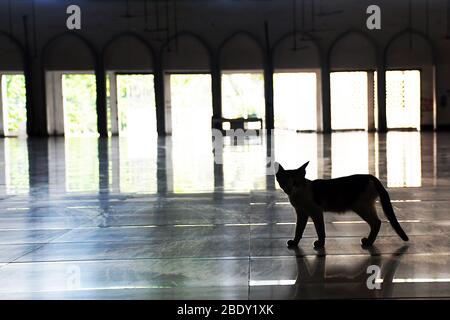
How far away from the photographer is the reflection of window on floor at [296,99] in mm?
27672

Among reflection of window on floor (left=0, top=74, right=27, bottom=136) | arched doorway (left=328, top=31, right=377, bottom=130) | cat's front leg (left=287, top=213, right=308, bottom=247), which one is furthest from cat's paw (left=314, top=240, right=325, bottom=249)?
reflection of window on floor (left=0, top=74, right=27, bottom=136)

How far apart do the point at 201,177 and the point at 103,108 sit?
60.4 ft

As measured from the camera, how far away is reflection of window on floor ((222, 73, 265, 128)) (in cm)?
2725

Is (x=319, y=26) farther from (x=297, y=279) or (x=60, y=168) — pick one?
(x=297, y=279)

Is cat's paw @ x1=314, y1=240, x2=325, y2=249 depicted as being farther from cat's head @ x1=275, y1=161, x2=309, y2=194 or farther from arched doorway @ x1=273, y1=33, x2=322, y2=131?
arched doorway @ x1=273, y1=33, x2=322, y2=131

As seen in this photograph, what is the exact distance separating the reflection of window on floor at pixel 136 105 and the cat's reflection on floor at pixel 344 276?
920 inches

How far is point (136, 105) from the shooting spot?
28.0m

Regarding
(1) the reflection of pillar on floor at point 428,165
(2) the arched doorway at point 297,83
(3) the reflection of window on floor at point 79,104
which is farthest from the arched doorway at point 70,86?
(1) the reflection of pillar on floor at point 428,165

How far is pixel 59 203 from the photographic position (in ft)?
21.7

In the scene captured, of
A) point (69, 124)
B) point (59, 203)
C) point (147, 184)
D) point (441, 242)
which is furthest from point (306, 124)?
point (441, 242)

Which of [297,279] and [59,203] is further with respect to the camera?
[59,203]

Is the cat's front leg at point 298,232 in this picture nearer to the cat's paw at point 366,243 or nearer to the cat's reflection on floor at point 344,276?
the cat's reflection on floor at point 344,276

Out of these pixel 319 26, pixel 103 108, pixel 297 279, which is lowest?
pixel 297 279

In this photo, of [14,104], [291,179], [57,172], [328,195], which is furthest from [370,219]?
[14,104]
